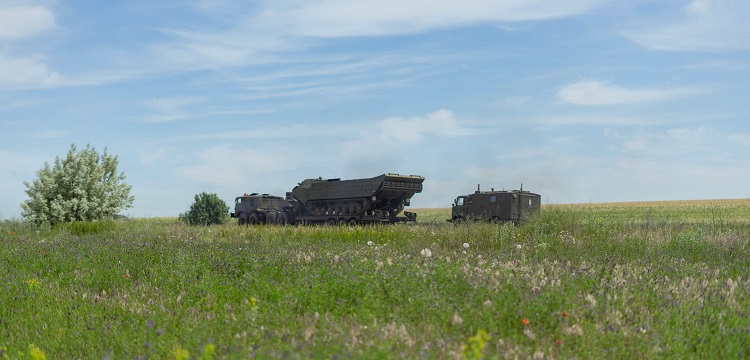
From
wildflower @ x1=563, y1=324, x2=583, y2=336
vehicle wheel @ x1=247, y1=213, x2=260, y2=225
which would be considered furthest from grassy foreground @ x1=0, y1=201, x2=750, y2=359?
vehicle wheel @ x1=247, y1=213, x2=260, y2=225

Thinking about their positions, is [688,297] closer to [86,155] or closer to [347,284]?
[347,284]

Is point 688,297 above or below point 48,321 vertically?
above

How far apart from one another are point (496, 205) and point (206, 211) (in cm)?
1863

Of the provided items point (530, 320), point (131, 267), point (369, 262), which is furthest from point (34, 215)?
point (530, 320)

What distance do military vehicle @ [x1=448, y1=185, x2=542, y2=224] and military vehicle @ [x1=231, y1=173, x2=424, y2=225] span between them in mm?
3173

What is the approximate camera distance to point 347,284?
22.9ft

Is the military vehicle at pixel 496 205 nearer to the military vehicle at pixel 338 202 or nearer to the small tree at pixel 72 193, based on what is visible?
the military vehicle at pixel 338 202

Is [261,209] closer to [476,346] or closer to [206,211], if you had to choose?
[206,211]

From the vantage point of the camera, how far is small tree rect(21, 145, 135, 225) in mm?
30000

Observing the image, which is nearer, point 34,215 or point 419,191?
point 34,215

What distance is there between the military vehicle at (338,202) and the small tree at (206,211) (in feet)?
4.66

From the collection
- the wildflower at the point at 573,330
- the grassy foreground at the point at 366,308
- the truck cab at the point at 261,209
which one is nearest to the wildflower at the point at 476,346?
the grassy foreground at the point at 366,308

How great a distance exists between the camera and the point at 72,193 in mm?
30844

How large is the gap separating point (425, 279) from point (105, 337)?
341 centimetres
